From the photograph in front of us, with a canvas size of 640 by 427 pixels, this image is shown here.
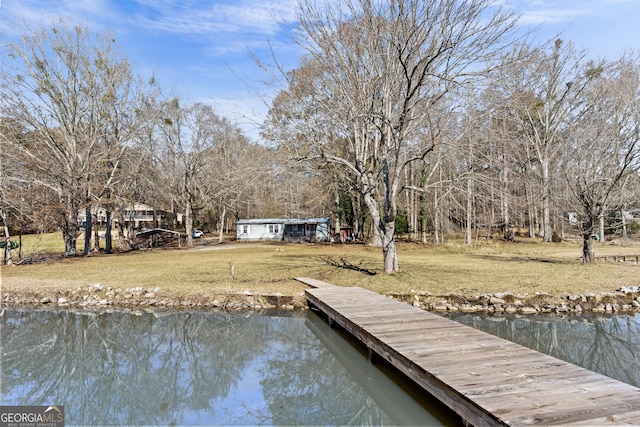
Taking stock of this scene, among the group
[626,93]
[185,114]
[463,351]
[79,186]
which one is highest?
[185,114]

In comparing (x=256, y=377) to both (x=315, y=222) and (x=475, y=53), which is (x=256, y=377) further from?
(x=315, y=222)

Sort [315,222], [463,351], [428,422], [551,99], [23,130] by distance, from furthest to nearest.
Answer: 1. [315,222]
2. [551,99]
3. [23,130]
4. [463,351]
5. [428,422]

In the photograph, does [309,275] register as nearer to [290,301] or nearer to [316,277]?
[316,277]

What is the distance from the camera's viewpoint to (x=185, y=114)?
102ft

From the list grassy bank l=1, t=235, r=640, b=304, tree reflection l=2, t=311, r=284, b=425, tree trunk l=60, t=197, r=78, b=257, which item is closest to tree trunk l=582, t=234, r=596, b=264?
grassy bank l=1, t=235, r=640, b=304

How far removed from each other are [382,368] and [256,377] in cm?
202

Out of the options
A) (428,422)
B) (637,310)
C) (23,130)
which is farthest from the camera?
(23,130)

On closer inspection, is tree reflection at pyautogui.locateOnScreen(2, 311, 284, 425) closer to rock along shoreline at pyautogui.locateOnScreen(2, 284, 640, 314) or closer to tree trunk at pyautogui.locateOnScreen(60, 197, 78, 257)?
rock along shoreline at pyautogui.locateOnScreen(2, 284, 640, 314)

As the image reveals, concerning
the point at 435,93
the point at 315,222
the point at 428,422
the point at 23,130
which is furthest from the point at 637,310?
the point at 23,130

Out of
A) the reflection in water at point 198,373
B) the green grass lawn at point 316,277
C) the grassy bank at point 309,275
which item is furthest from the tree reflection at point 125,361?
the green grass lawn at point 316,277

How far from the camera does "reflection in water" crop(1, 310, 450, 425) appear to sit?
4.92m

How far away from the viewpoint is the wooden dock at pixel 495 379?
3.19 metres
